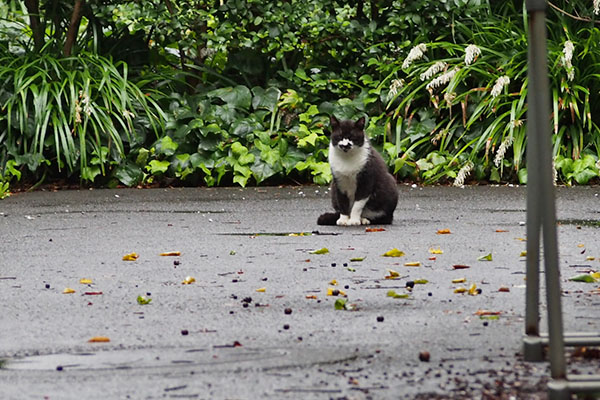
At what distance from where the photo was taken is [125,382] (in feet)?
11.1

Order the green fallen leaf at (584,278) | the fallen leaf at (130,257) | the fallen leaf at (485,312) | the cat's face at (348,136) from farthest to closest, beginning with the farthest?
1. the cat's face at (348,136)
2. the fallen leaf at (130,257)
3. the green fallen leaf at (584,278)
4. the fallen leaf at (485,312)

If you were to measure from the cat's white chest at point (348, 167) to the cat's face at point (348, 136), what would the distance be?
0.05 m

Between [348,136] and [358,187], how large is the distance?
46 cm

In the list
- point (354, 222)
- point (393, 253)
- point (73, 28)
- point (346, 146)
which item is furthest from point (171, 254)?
point (73, 28)

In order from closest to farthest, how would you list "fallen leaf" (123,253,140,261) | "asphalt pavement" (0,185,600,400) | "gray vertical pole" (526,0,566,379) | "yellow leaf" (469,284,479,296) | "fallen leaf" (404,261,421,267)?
1. "gray vertical pole" (526,0,566,379)
2. "asphalt pavement" (0,185,600,400)
3. "yellow leaf" (469,284,479,296)
4. "fallen leaf" (404,261,421,267)
5. "fallen leaf" (123,253,140,261)

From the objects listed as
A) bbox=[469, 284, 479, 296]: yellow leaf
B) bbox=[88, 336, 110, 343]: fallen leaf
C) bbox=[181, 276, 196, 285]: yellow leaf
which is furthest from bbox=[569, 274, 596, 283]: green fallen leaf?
bbox=[88, 336, 110, 343]: fallen leaf

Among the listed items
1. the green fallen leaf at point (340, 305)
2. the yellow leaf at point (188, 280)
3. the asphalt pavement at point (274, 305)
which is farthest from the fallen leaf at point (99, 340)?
the yellow leaf at point (188, 280)

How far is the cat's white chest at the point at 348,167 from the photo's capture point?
8.09 m

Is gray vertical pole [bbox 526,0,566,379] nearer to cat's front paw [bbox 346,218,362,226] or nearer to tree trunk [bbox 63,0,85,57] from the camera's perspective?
cat's front paw [bbox 346,218,362,226]

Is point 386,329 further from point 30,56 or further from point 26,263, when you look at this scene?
point 30,56

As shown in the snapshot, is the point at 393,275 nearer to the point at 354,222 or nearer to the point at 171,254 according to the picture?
the point at 171,254

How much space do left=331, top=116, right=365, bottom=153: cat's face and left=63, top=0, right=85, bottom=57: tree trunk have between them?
5.35 meters

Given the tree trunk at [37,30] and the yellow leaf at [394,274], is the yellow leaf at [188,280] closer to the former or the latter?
the yellow leaf at [394,274]

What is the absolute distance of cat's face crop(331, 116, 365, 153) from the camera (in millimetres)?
8188
